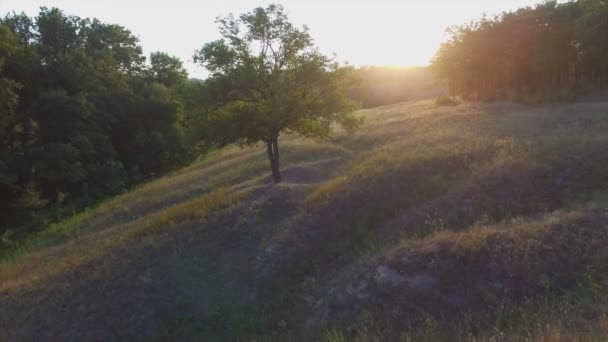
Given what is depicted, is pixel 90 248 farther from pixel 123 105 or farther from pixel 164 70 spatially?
pixel 164 70

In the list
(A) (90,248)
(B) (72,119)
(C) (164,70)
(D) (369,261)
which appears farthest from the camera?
(C) (164,70)

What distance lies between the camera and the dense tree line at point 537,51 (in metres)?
32.7

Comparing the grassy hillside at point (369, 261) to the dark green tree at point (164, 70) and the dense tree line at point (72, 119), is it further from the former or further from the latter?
the dark green tree at point (164, 70)

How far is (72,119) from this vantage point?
3056cm

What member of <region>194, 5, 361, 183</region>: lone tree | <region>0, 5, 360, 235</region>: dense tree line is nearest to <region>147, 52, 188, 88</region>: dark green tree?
<region>0, 5, 360, 235</region>: dense tree line

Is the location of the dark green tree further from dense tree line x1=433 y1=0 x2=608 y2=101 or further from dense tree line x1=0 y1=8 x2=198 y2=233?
dense tree line x1=433 y1=0 x2=608 y2=101

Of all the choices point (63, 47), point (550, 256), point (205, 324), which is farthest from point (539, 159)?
point (63, 47)

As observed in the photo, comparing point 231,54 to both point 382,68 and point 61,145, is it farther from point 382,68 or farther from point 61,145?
point 382,68

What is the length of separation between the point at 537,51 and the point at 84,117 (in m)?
34.9

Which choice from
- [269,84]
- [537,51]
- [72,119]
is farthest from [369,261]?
[537,51]

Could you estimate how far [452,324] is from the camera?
609 centimetres

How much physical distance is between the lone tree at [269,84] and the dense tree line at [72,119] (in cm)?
669

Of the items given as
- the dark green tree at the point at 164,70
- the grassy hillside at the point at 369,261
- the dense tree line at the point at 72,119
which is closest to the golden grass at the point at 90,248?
the grassy hillside at the point at 369,261

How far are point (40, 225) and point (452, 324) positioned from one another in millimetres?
25267
